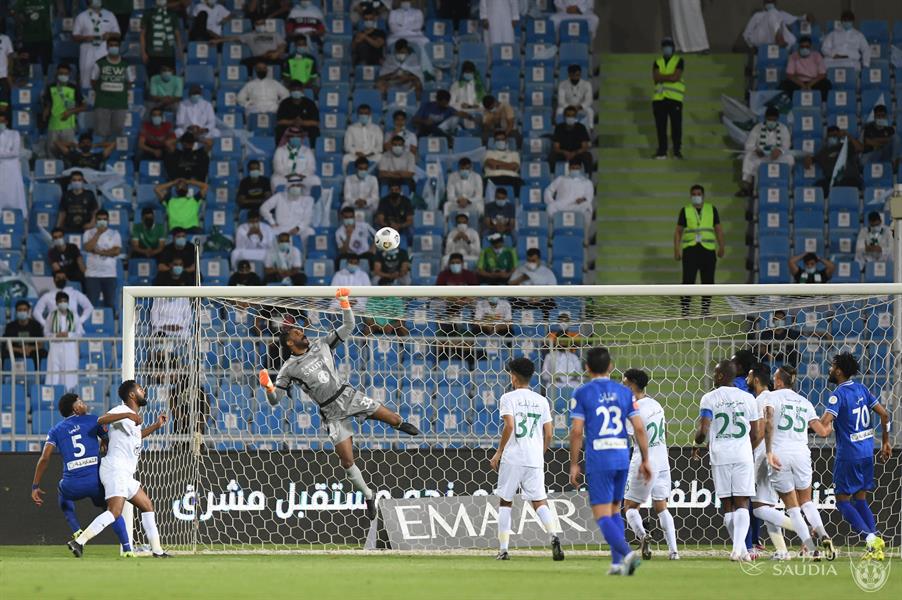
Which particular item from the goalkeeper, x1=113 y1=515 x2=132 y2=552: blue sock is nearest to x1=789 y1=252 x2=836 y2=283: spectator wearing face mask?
the goalkeeper

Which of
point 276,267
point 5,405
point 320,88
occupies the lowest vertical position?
point 5,405

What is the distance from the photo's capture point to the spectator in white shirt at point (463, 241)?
66.3ft

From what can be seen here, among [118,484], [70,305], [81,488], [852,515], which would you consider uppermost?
[70,305]

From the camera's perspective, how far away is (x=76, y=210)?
2078cm

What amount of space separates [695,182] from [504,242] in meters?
3.59

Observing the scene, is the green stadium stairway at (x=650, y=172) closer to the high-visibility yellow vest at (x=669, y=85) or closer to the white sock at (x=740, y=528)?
the high-visibility yellow vest at (x=669, y=85)

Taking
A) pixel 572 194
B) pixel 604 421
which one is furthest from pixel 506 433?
pixel 572 194

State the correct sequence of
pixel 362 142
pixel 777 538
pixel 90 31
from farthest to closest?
pixel 90 31 < pixel 362 142 < pixel 777 538

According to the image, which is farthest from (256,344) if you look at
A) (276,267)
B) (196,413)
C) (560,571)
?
(560,571)

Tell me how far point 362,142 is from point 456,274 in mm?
3029

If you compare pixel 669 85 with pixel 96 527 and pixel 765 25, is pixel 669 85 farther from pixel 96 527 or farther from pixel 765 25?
pixel 96 527

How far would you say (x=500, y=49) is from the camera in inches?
902

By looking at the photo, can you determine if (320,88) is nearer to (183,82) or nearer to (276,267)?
(183,82)

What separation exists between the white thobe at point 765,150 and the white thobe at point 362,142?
17.4 feet
